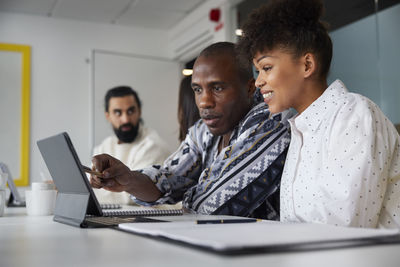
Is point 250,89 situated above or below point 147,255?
above

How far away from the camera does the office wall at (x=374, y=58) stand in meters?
2.56

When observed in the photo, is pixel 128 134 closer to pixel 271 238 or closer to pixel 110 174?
pixel 110 174

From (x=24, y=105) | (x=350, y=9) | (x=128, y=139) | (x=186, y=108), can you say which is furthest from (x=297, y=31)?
(x=24, y=105)

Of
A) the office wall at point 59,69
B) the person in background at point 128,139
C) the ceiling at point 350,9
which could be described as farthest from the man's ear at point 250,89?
the office wall at point 59,69

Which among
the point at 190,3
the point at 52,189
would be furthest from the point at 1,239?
the point at 190,3

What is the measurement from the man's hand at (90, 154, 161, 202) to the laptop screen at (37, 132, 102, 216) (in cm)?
16

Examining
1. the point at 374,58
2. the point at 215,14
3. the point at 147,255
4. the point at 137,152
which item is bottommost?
the point at 147,255

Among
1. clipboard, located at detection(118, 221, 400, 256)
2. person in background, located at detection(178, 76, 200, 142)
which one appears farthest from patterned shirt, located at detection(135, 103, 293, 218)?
person in background, located at detection(178, 76, 200, 142)

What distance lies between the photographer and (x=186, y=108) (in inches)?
95.3

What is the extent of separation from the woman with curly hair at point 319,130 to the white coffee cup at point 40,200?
0.72m

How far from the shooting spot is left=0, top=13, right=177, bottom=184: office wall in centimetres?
444

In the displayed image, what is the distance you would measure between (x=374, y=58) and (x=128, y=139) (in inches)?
67.7

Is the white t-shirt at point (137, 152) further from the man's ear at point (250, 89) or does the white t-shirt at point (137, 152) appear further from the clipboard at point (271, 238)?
the clipboard at point (271, 238)

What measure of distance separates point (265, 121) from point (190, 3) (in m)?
3.10
